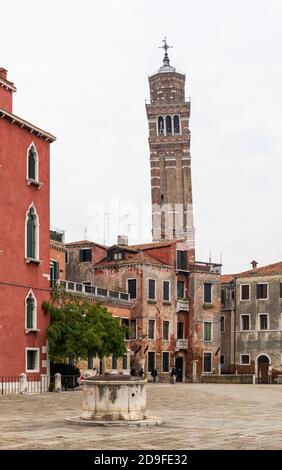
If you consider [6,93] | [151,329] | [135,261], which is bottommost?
[151,329]

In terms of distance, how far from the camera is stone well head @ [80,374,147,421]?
57.7ft

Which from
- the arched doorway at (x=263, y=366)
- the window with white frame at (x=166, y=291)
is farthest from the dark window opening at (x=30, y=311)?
the arched doorway at (x=263, y=366)

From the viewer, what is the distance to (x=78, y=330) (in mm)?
36750

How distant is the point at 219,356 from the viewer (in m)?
60.4

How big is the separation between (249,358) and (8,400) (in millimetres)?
37557

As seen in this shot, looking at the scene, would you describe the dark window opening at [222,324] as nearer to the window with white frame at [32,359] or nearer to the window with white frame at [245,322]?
the window with white frame at [245,322]

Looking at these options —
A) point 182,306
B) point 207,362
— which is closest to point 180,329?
point 182,306

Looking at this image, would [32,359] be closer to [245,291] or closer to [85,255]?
[85,255]

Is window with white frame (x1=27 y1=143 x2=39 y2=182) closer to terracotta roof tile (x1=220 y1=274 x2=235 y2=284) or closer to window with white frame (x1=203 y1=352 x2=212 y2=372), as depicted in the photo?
window with white frame (x1=203 y1=352 x2=212 y2=372)

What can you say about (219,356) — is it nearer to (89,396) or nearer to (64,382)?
(64,382)

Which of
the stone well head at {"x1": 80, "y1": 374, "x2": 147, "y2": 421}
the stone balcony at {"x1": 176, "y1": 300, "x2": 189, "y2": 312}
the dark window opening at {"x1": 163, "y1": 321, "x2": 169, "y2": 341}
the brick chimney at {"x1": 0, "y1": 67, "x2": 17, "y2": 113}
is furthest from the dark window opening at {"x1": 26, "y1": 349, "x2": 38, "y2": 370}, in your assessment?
the stone balcony at {"x1": 176, "y1": 300, "x2": 189, "y2": 312}

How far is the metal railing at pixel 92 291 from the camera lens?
44.4 meters

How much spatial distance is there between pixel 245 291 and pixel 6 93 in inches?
1288
